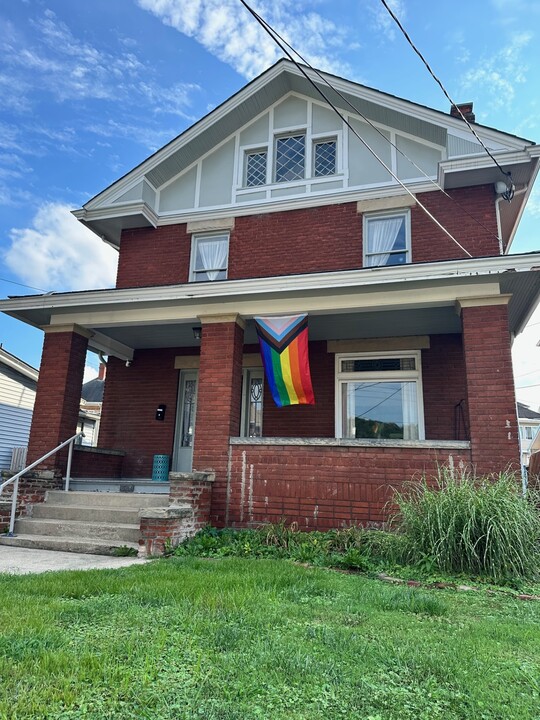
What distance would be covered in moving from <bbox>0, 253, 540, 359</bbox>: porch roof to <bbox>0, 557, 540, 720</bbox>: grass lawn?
176 inches

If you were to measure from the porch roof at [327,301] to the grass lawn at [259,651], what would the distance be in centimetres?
446

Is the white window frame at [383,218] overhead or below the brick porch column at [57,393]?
overhead

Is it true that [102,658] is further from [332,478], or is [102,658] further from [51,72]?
[51,72]

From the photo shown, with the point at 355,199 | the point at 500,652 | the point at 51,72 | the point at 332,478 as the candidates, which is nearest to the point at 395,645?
the point at 500,652

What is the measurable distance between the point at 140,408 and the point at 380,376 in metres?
5.25

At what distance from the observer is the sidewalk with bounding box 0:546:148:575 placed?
18.2 ft

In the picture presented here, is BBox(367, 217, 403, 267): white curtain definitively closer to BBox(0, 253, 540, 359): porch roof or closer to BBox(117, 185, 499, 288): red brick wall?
BBox(117, 185, 499, 288): red brick wall

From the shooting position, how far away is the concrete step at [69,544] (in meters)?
6.70

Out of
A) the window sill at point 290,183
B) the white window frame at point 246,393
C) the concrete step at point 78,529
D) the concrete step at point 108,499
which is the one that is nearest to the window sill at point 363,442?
the concrete step at point 108,499

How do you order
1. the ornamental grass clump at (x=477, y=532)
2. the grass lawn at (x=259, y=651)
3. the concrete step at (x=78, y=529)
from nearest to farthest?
1. the grass lawn at (x=259, y=651)
2. the ornamental grass clump at (x=477, y=532)
3. the concrete step at (x=78, y=529)

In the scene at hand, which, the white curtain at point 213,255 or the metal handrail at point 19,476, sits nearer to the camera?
the metal handrail at point 19,476

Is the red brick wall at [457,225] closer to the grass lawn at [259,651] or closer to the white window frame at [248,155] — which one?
the white window frame at [248,155]

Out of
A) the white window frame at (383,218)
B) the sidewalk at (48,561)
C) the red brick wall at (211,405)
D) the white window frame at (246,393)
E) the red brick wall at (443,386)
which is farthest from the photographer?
the white window frame at (246,393)

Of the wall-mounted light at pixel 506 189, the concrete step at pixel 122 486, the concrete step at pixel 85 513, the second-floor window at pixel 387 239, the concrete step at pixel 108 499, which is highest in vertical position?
the wall-mounted light at pixel 506 189
